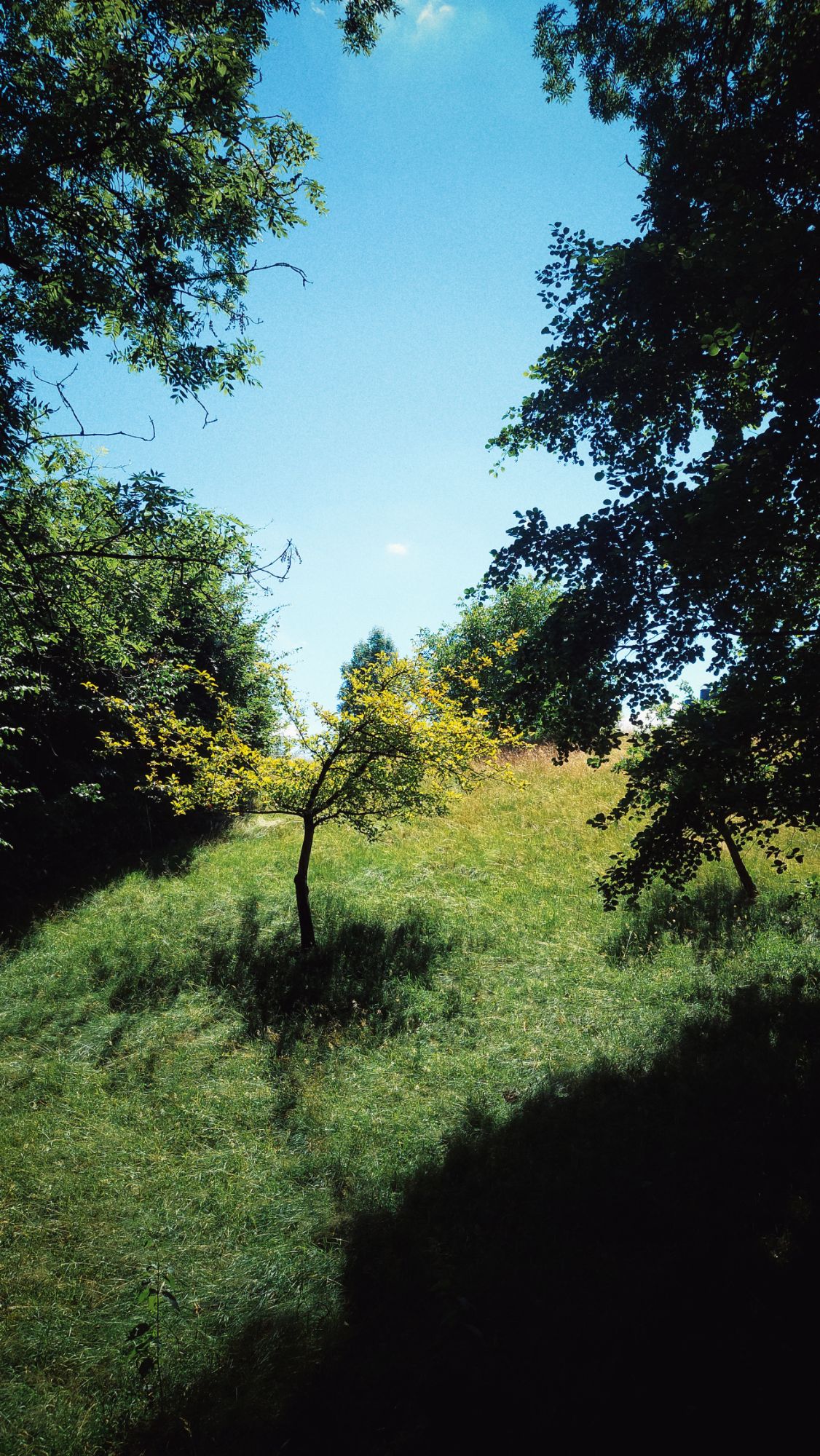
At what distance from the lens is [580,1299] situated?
4137 millimetres

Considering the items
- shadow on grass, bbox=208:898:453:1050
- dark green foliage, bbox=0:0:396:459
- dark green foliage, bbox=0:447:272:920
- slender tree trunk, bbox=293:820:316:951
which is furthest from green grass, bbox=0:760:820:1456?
dark green foliage, bbox=0:0:396:459

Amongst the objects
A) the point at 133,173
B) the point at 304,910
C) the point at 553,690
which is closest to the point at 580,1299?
the point at 553,690

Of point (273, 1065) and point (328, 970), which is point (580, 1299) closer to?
point (273, 1065)

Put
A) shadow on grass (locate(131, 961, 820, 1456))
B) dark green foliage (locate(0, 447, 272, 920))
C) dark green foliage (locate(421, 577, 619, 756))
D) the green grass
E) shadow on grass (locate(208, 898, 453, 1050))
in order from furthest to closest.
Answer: shadow on grass (locate(208, 898, 453, 1050))
dark green foliage (locate(421, 577, 619, 756))
dark green foliage (locate(0, 447, 272, 920))
the green grass
shadow on grass (locate(131, 961, 820, 1456))

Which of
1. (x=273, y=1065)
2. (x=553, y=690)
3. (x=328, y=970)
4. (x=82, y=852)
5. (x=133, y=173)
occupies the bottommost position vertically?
(x=273, y=1065)

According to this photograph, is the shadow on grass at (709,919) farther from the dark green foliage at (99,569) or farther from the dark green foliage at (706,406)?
the dark green foliage at (99,569)

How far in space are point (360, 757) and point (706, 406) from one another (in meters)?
8.32

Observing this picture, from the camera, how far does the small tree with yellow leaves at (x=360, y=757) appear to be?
440 inches

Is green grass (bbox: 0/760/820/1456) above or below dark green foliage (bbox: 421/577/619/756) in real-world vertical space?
below

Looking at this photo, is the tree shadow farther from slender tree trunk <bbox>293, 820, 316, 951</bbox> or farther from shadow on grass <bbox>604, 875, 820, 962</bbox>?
shadow on grass <bbox>604, 875, 820, 962</bbox>

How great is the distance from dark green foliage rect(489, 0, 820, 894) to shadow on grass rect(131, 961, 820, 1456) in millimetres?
2717

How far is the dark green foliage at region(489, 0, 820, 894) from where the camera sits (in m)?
4.68

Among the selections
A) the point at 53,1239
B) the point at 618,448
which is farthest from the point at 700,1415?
the point at 618,448

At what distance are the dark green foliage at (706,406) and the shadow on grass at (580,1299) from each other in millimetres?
2717
